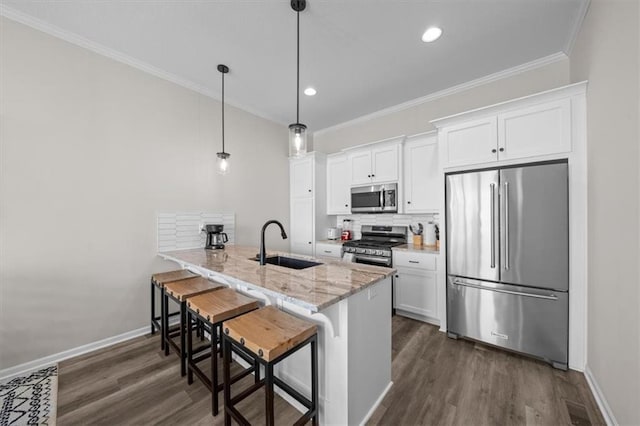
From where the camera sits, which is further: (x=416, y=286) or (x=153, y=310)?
(x=416, y=286)

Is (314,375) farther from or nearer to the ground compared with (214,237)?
nearer to the ground

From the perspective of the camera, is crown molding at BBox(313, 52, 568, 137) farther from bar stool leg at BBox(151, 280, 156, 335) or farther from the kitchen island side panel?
bar stool leg at BBox(151, 280, 156, 335)

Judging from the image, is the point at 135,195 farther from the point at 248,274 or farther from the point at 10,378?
the point at 248,274

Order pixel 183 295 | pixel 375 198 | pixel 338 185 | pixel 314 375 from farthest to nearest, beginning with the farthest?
pixel 338 185 → pixel 375 198 → pixel 183 295 → pixel 314 375

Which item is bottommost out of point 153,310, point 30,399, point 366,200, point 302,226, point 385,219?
point 30,399

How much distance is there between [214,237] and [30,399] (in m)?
1.84

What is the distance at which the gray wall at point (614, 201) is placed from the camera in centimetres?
123

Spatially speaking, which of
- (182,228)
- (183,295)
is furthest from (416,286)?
(182,228)

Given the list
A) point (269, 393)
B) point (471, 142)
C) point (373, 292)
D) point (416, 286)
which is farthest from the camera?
point (416, 286)

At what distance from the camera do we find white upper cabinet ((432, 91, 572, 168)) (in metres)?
2.02

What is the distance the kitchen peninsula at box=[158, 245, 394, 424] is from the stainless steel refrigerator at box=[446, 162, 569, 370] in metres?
1.20

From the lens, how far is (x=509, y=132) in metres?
2.23

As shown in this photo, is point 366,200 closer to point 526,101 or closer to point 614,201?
point 526,101

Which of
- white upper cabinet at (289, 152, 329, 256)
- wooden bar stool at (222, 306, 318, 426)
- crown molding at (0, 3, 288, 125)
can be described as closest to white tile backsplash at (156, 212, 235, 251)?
white upper cabinet at (289, 152, 329, 256)
